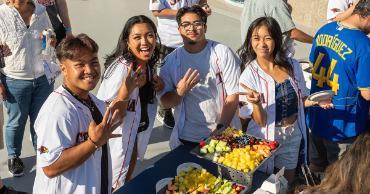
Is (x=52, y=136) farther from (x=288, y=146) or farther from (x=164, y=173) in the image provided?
(x=288, y=146)

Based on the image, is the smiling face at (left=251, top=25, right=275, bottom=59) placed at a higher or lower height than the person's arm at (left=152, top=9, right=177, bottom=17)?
lower

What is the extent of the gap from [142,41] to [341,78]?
1.62 metres

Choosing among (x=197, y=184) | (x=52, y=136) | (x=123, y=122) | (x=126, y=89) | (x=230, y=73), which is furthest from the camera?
(x=230, y=73)

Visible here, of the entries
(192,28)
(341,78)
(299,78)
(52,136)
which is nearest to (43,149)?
(52,136)

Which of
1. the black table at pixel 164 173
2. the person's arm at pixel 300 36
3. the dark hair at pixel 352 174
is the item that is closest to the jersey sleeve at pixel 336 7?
the person's arm at pixel 300 36

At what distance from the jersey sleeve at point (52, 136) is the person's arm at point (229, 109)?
150cm

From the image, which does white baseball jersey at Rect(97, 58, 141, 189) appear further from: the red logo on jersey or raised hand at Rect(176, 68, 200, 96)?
the red logo on jersey

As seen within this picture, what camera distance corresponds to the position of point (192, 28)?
3.92 metres

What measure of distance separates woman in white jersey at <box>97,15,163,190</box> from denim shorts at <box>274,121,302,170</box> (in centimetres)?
106

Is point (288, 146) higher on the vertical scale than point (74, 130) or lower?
lower

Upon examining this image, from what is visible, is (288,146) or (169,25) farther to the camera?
(169,25)

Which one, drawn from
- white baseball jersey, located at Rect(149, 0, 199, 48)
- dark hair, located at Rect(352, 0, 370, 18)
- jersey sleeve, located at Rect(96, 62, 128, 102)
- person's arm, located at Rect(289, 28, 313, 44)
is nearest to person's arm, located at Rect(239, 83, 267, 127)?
jersey sleeve, located at Rect(96, 62, 128, 102)

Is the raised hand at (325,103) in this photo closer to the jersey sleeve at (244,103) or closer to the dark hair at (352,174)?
the jersey sleeve at (244,103)

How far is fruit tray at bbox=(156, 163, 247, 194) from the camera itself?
127 inches
